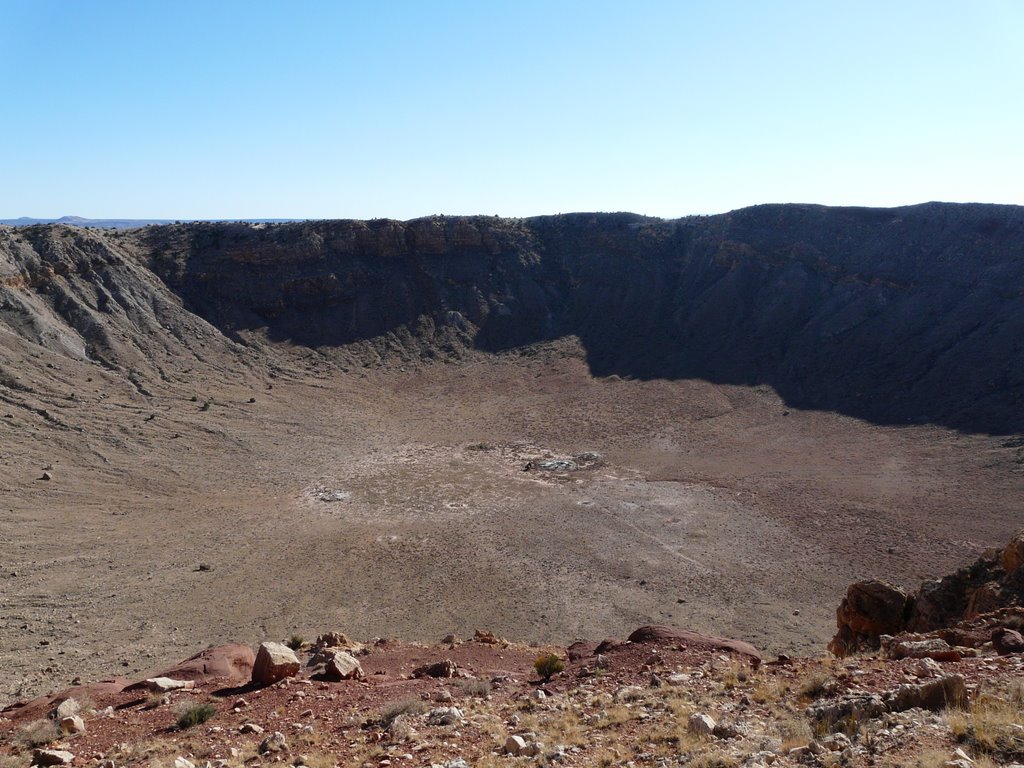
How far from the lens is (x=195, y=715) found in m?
9.78

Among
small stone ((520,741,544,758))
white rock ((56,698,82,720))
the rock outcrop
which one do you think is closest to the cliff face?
the rock outcrop

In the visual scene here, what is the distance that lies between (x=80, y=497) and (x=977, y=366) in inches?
1819

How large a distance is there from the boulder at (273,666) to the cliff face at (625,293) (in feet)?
121

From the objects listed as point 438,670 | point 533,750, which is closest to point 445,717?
point 533,750

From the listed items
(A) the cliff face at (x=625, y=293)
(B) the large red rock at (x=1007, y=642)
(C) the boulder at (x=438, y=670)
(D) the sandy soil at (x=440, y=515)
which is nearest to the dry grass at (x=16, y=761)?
(C) the boulder at (x=438, y=670)

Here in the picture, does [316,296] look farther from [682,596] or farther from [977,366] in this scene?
[977,366]

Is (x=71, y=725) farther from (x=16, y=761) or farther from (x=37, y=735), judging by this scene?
(x=16, y=761)

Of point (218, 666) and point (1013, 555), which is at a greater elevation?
point (1013, 555)

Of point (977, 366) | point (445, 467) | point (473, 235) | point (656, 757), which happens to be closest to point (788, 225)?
point (977, 366)

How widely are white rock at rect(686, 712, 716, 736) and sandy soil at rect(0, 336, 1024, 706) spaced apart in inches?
444

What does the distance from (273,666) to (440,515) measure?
17.7m

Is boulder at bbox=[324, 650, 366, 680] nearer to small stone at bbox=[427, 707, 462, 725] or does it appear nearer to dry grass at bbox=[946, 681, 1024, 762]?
small stone at bbox=[427, 707, 462, 725]

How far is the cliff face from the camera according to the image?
1697 inches

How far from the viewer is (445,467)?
3556 centimetres
